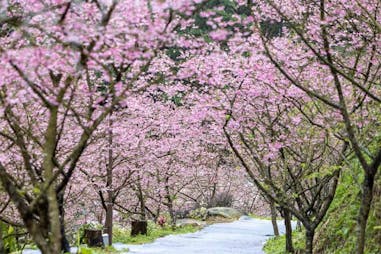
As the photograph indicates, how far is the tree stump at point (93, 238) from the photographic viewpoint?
14.5 m

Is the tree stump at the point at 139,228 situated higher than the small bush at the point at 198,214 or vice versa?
the small bush at the point at 198,214

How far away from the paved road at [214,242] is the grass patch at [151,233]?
36 cm

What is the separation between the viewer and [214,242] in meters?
17.5

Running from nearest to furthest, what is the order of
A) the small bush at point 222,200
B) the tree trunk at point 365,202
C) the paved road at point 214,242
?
the tree trunk at point 365,202 → the paved road at point 214,242 → the small bush at point 222,200

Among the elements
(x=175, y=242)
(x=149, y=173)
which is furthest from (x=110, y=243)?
(x=149, y=173)

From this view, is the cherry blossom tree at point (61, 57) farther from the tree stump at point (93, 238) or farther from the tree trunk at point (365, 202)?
the tree stump at point (93, 238)

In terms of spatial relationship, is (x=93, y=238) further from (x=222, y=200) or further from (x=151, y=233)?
(x=222, y=200)

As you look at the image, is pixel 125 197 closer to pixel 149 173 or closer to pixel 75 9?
pixel 149 173

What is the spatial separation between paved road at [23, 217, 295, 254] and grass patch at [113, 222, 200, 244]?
1.17 ft

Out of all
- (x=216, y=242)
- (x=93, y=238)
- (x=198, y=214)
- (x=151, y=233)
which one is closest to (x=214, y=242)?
(x=216, y=242)

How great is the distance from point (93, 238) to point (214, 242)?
4.64 metres

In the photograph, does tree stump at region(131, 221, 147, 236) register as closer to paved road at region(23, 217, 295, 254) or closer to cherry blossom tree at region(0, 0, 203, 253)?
paved road at region(23, 217, 295, 254)

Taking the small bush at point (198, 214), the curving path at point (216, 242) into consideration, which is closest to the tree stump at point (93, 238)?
the curving path at point (216, 242)

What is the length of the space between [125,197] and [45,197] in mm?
21128
